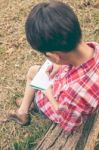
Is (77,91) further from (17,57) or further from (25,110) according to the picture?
(17,57)

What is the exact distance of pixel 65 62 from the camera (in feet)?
8.63

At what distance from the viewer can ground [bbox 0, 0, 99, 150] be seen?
3584mm

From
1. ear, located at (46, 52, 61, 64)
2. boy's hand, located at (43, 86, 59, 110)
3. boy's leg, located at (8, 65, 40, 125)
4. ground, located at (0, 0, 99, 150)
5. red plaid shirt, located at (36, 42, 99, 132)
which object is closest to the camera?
ear, located at (46, 52, 61, 64)

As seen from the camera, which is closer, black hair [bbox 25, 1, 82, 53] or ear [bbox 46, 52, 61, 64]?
black hair [bbox 25, 1, 82, 53]

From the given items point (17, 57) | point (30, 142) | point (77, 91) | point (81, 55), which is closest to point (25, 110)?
point (30, 142)

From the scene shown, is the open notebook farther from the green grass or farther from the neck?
the green grass

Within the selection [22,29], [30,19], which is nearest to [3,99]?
[22,29]

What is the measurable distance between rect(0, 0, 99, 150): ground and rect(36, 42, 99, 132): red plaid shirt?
668 mm

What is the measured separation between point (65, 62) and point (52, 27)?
0.31 m

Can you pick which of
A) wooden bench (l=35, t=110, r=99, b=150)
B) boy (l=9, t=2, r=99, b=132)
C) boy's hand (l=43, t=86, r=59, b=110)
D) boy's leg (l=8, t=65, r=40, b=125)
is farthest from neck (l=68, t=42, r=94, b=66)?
boy's leg (l=8, t=65, r=40, b=125)

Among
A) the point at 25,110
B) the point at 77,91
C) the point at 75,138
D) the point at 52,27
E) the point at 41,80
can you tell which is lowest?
the point at 25,110

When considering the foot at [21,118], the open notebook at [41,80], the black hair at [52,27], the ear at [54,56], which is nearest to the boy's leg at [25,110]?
the foot at [21,118]

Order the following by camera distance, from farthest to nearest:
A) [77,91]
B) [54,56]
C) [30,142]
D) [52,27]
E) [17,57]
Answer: [17,57] → [30,142] → [77,91] → [54,56] → [52,27]

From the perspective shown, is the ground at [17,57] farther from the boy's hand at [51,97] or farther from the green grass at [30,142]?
the boy's hand at [51,97]
